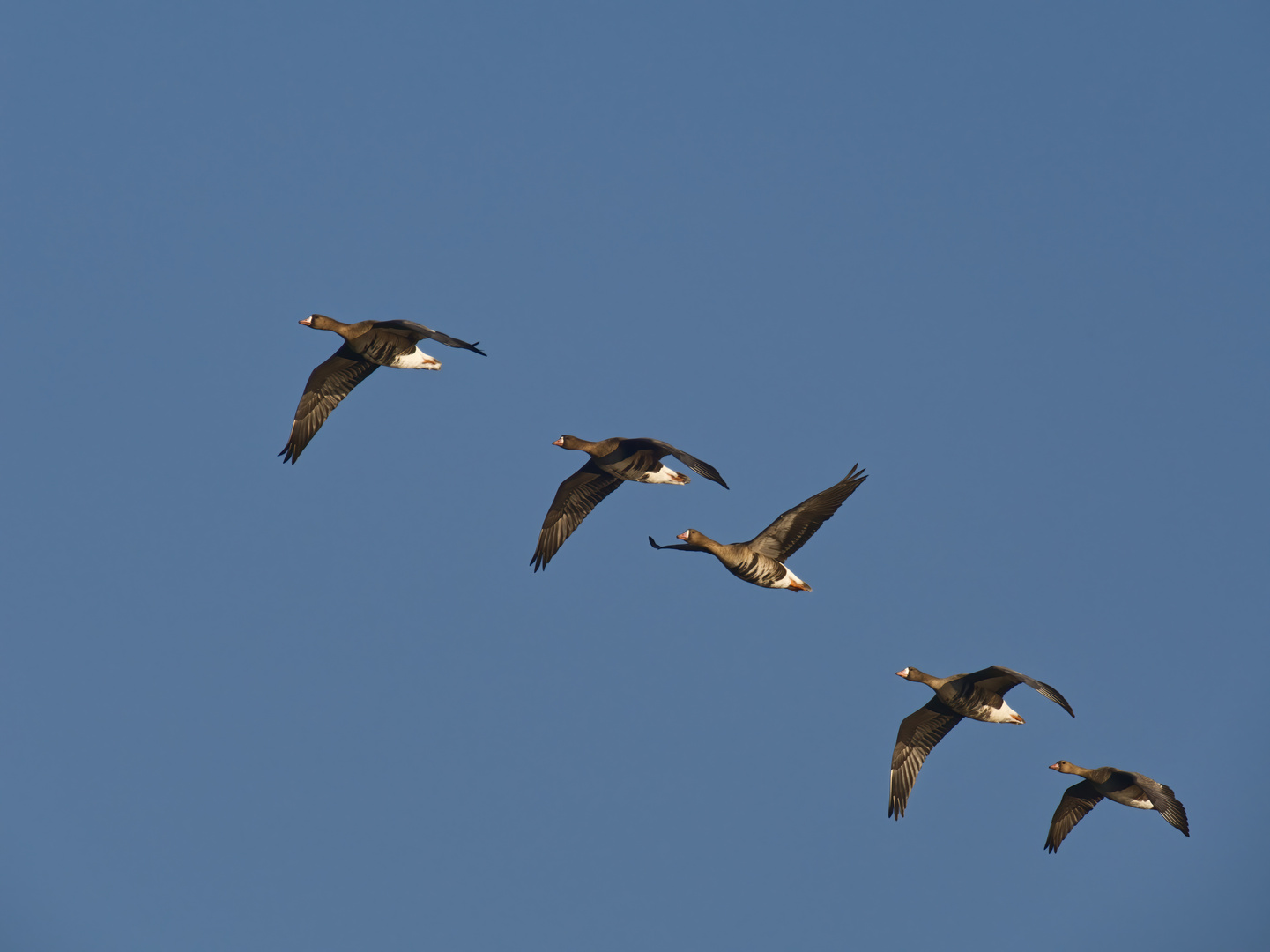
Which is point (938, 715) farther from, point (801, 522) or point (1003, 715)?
point (801, 522)

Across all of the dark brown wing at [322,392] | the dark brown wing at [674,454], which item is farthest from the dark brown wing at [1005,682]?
the dark brown wing at [322,392]

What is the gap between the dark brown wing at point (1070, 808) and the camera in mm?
30172

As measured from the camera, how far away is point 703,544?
1019 inches

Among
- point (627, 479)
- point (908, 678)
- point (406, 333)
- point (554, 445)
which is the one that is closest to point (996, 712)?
point (908, 678)

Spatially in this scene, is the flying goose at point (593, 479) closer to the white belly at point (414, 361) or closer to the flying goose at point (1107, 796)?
the white belly at point (414, 361)

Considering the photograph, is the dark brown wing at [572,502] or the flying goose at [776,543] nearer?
the flying goose at [776,543]

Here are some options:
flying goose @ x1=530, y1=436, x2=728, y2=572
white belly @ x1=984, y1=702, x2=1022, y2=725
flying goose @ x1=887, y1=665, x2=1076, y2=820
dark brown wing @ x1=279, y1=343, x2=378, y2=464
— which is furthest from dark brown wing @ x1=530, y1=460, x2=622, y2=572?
white belly @ x1=984, y1=702, x2=1022, y2=725

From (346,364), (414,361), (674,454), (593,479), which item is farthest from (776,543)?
(346,364)

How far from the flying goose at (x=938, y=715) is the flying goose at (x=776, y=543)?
427 cm

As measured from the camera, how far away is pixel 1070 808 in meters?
30.6

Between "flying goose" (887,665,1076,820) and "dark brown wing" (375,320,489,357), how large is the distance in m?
11.3

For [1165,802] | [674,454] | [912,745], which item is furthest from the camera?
[912,745]

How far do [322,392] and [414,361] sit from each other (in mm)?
2377

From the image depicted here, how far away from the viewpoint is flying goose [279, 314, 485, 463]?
2877 centimetres
